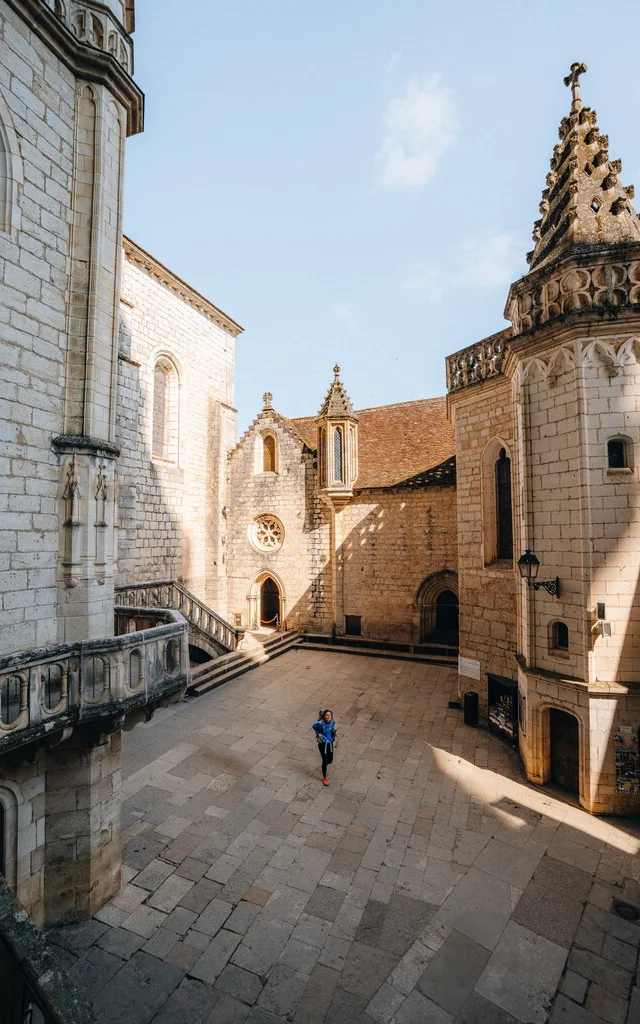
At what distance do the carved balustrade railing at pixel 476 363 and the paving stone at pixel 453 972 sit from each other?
411 inches

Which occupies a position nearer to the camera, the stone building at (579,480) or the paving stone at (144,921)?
the paving stone at (144,921)

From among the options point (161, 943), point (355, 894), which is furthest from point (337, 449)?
point (161, 943)

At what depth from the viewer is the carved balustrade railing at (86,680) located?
177 inches

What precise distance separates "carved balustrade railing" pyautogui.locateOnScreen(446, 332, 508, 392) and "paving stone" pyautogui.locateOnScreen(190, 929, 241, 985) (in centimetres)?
1140

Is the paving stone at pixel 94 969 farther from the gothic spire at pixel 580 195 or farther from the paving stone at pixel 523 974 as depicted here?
the gothic spire at pixel 580 195

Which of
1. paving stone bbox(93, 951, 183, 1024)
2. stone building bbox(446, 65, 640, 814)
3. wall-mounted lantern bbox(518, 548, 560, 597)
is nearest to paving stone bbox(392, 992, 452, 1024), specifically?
paving stone bbox(93, 951, 183, 1024)

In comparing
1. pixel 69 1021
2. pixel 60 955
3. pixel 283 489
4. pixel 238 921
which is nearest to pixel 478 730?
pixel 238 921

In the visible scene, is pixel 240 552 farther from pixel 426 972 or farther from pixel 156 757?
pixel 426 972

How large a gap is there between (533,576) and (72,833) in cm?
820

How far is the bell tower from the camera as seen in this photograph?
58.6 ft

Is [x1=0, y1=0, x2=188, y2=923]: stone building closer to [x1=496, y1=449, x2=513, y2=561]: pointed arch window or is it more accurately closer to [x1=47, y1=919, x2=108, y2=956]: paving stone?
[x1=47, y1=919, x2=108, y2=956]: paving stone

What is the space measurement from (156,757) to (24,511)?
6.55 metres

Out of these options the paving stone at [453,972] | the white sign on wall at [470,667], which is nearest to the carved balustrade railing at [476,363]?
the white sign on wall at [470,667]

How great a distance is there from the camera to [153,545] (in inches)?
609
